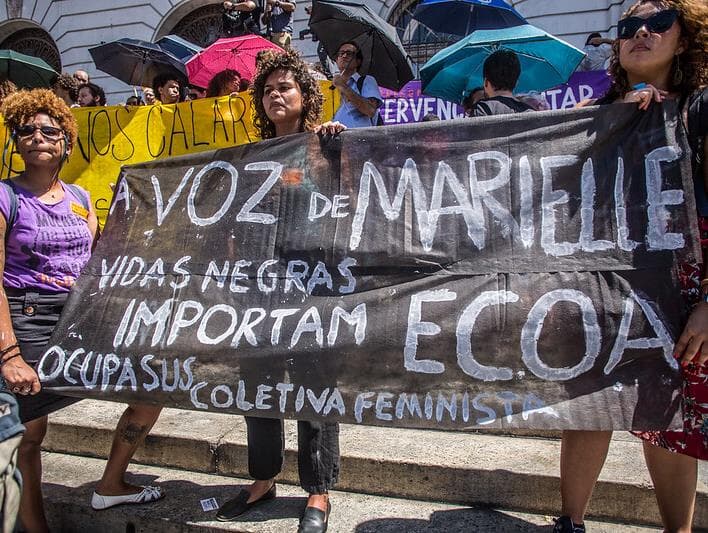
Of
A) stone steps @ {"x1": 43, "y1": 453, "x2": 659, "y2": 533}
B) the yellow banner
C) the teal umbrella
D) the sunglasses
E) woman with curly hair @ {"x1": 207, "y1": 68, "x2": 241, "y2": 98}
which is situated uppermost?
the teal umbrella

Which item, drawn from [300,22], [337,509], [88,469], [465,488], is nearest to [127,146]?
[88,469]

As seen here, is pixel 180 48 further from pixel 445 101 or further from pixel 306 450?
pixel 306 450

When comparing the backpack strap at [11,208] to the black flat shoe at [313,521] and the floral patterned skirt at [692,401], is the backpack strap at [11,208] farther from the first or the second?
the floral patterned skirt at [692,401]

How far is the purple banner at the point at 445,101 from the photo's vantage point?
255 inches

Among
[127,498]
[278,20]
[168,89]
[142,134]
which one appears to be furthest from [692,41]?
[278,20]

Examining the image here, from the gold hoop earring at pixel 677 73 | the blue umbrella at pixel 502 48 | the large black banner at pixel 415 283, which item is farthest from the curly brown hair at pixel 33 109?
the blue umbrella at pixel 502 48

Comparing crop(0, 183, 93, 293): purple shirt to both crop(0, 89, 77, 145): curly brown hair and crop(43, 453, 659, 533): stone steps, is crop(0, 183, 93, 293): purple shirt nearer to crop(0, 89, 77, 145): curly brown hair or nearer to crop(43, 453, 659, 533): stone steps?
crop(0, 89, 77, 145): curly brown hair

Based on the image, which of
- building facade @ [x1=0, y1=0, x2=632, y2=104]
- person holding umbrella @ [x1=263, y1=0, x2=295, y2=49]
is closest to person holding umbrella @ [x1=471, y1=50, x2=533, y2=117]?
person holding umbrella @ [x1=263, y1=0, x2=295, y2=49]

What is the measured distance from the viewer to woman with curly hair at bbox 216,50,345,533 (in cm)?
252

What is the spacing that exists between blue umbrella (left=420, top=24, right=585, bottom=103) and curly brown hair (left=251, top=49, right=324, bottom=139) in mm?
2846

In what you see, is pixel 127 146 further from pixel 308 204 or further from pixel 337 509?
pixel 337 509

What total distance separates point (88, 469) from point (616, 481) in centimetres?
281

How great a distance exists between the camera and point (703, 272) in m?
2.00

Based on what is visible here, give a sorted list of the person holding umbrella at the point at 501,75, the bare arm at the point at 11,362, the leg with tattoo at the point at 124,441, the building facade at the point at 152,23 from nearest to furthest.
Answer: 1. the bare arm at the point at 11,362
2. the leg with tattoo at the point at 124,441
3. the person holding umbrella at the point at 501,75
4. the building facade at the point at 152,23
